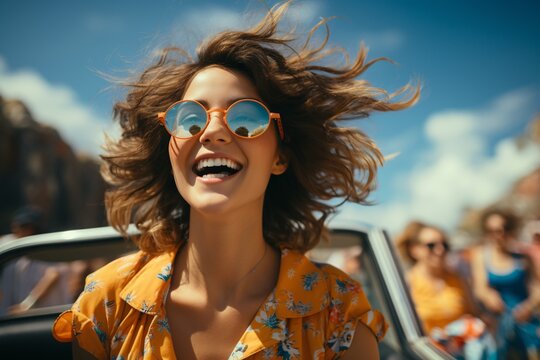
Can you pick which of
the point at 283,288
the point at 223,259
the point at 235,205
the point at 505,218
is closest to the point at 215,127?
the point at 235,205

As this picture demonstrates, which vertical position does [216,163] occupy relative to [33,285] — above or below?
above

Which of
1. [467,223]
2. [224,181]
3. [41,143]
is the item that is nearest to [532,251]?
[224,181]

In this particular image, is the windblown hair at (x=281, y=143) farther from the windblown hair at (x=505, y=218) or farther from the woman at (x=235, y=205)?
the windblown hair at (x=505, y=218)

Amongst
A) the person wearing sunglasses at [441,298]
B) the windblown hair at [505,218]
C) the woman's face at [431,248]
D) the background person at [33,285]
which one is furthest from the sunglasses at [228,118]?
the windblown hair at [505,218]

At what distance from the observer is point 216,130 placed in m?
1.47

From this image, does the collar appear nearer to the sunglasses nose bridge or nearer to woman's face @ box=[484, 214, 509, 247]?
the sunglasses nose bridge

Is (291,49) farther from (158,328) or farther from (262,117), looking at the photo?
(158,328)

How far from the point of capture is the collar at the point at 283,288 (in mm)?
1507

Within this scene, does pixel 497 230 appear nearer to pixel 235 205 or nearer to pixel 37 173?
pixel 235 205

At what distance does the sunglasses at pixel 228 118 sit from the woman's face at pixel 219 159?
2 cm

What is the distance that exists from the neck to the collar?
87 mm

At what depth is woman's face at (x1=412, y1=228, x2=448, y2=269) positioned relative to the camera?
4031 mm

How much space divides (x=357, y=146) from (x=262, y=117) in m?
0.60

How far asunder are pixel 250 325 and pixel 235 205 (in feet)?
1.32
